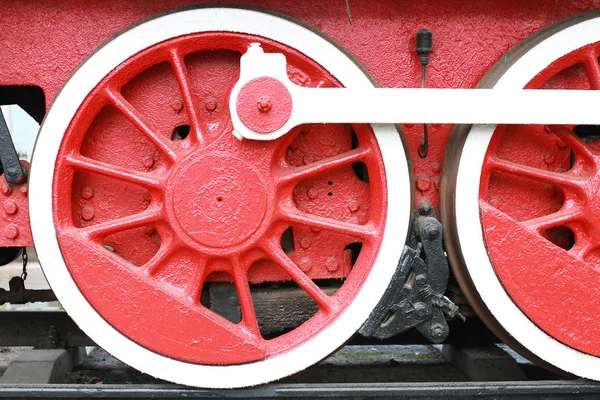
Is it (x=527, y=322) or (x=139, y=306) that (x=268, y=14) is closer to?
(x=139, y=306)

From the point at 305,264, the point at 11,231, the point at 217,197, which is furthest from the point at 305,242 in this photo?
the point at 11,231

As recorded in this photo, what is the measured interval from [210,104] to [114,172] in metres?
0.36

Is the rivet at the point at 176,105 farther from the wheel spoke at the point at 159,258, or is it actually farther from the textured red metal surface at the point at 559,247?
the textured red metal surface at the point at 559,247

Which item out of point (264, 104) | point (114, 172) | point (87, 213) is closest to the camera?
point (264, 104)

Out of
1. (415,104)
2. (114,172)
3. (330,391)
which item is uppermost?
(415,104)

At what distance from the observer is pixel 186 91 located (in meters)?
1.87

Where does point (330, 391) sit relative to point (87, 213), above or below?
below

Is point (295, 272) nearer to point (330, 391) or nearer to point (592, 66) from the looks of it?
point (330, 391)

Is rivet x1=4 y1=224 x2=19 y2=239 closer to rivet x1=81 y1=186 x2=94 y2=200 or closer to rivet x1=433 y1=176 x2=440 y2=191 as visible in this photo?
rivet x1=81 y1=186 x2=94 y2=200

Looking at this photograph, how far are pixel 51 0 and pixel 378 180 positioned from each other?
113cm

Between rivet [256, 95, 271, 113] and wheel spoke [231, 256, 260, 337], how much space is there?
1.49 feet

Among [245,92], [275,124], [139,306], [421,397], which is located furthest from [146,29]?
[421,397]

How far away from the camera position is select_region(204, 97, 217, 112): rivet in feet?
6.47

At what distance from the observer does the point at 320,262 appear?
2.05 m
